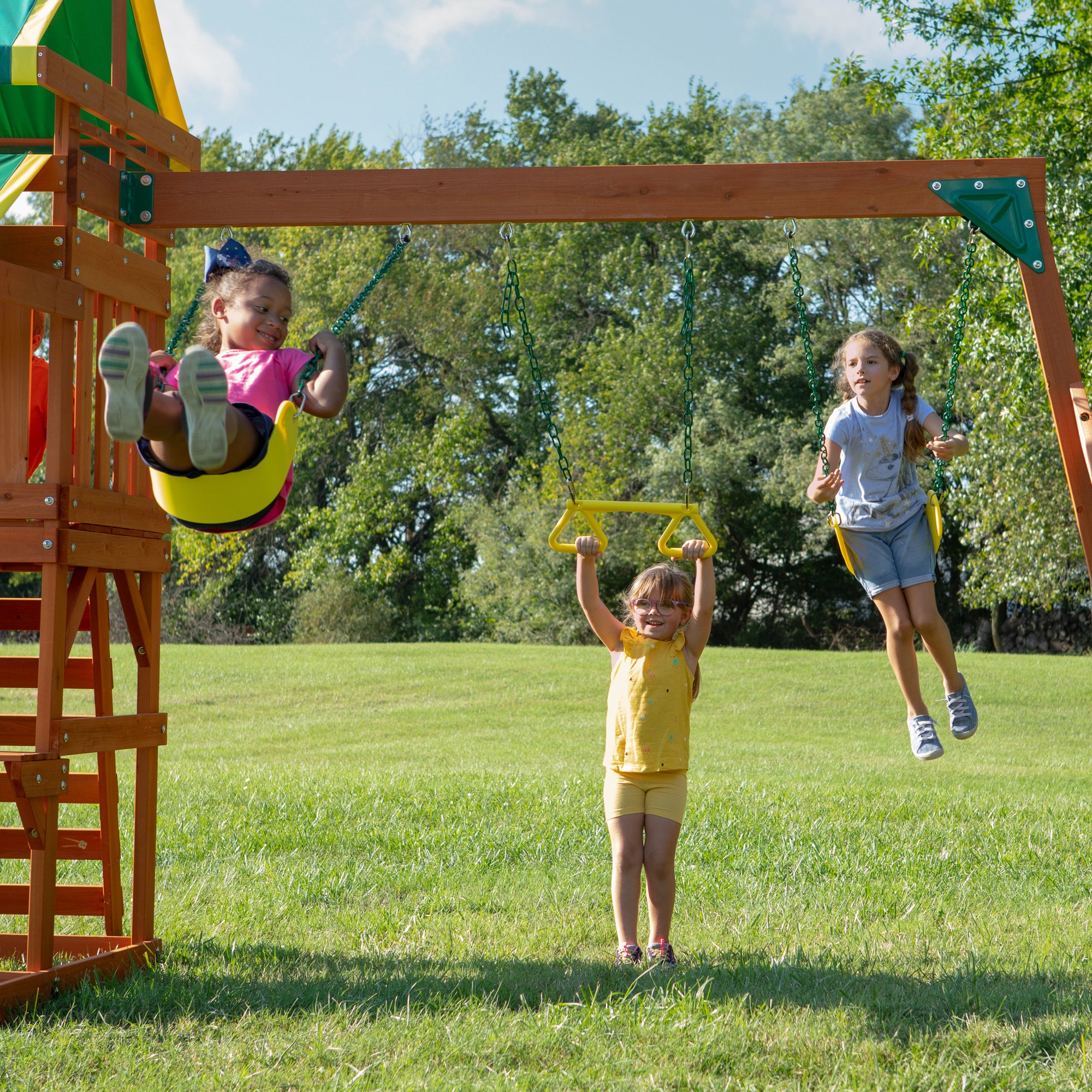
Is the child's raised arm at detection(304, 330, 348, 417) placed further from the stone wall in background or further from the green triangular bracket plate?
the stone wall in background

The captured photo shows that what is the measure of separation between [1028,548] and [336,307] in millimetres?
18891

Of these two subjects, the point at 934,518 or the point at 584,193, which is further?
the point at 934,518

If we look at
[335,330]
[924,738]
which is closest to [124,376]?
[335,330]

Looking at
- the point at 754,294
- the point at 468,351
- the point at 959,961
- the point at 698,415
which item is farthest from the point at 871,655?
the point at 959,961

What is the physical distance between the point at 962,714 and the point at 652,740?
1.69 metres

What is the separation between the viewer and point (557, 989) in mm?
4418

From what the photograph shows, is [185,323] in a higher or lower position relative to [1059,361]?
higher

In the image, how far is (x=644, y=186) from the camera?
4.89 m

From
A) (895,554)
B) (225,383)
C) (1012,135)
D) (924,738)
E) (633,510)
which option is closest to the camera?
(225,383)

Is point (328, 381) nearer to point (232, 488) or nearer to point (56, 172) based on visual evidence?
point (232, 488)

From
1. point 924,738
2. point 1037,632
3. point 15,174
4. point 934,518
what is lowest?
point 924,738

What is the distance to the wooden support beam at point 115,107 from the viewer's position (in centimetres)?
443

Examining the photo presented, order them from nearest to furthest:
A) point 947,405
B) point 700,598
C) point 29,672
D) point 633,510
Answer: point 633,510 → point 700,598 → point 29,672 → point 947,405

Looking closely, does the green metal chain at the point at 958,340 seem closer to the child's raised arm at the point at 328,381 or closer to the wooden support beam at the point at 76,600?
the child's raised arm at the point at 328,381
